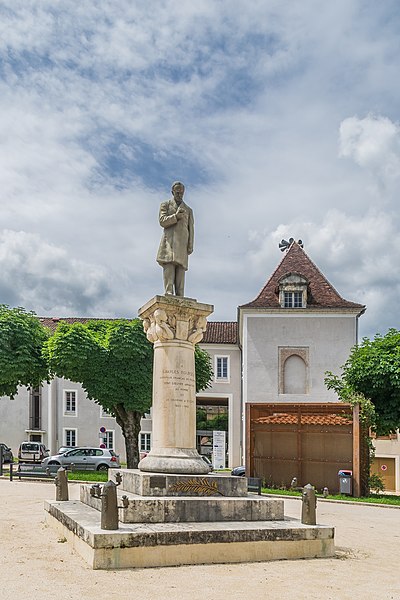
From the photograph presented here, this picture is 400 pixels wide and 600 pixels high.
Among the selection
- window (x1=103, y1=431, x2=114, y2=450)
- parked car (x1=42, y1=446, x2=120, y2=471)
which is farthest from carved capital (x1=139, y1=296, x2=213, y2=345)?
window (x1=103, y1=431, x2=114, y2=450)

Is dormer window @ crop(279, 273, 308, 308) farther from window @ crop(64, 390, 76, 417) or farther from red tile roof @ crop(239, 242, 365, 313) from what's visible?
window @ crop(64, 390, 76, 417)

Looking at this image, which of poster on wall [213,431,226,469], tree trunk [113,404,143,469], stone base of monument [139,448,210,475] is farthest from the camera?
poster on wall [213,431,226,469]

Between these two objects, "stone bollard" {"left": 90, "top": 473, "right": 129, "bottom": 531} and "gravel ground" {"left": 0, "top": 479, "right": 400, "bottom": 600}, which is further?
"stone bollard" {"left": 90, "top": 473, "right": 129, "bottom": 531}

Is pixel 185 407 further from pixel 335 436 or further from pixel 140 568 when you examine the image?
pixel 335 436

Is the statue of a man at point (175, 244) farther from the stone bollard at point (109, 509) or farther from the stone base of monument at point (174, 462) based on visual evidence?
the stone bollard at point (109, 509)

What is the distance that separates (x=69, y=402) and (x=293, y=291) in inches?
Answer: 767

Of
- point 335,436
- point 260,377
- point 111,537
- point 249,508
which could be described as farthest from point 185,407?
point 260,377

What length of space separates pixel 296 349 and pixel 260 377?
257cm

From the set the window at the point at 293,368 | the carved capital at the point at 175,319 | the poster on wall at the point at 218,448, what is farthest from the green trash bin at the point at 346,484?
the window at the point at 293,368

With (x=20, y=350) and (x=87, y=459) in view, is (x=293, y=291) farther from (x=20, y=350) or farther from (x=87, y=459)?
(x=20, y=350)

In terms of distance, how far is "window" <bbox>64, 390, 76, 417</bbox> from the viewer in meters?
52.1

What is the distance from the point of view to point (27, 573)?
9.38m

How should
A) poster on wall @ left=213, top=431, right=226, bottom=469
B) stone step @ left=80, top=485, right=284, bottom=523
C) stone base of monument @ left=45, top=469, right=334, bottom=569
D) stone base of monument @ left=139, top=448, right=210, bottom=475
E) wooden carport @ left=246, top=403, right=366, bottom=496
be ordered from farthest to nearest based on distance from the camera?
poster on wall @ left=213, top=431, right=226, bottom=469 < wooden carport @ left=246, top=403, right=366, bottom=496 < stone base of monument @ left=139, top=448, right=210, bottom=475 < stone step @ left=80, top=485, right=284, bottom=523 < stone base of monument @ left=45, top=469, right=334, bottom=569

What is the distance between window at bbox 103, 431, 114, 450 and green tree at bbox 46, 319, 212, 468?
58.9 ft
